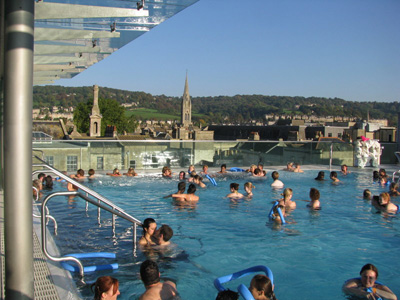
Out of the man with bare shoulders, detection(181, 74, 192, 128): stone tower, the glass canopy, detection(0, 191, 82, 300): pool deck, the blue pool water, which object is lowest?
the blue pool water

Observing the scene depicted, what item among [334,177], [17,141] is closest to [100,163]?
[334,177]

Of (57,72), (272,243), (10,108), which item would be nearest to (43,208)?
(10,108)

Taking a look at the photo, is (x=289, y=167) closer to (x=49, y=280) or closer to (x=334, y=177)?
(x=334, y=177)

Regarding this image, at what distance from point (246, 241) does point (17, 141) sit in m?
5.82

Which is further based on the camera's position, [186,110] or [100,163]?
[186,110]

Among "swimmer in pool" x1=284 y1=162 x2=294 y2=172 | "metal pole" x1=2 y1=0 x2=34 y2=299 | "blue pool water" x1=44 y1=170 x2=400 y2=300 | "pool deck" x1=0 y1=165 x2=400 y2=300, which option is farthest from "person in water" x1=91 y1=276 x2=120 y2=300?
"swimmer in pool" x1=284 y1=162 x2=294 y2=172

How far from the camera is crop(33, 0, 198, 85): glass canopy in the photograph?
5672 mm

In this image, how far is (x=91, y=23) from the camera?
25.5ft

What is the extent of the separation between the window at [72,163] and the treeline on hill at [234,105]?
130041 millimetres

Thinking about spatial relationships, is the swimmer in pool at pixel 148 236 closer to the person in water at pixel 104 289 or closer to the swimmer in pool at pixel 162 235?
the swimmer in pool at pixel 162 235

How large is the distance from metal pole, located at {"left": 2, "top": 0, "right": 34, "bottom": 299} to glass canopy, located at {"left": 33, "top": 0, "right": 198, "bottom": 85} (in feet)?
10.7

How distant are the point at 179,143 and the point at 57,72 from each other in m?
5.64

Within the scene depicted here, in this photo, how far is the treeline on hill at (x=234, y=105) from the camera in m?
146

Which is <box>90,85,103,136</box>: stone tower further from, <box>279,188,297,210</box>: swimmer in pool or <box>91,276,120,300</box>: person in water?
<box>91,276,120,300</box>: person in water
